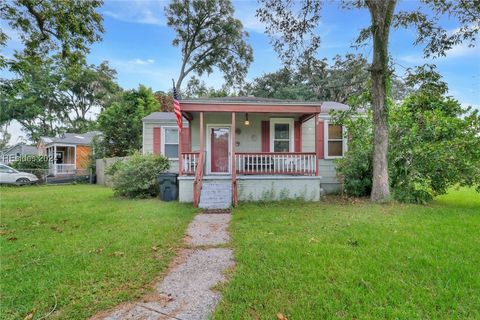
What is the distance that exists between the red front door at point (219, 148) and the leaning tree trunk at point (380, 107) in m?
5.52

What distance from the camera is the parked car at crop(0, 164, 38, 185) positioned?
15.0 meters

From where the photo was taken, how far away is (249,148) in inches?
441

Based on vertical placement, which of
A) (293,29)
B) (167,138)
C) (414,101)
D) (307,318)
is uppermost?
(293,29)

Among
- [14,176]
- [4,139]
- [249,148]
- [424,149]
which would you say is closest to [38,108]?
[14,176]

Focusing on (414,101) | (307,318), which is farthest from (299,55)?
(307,318)

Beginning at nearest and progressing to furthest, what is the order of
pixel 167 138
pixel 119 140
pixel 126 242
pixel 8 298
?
pixel 8 298, pixel 126 242, pixel 167 138, pixel 119 140

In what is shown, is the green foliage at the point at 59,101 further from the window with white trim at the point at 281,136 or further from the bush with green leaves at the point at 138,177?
the window with white trim at the point at 281,136

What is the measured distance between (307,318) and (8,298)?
2.93 m

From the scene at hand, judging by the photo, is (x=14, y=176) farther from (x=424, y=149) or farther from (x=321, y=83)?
(x=321, y=83)

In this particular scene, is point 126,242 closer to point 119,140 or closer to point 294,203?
point 294,203

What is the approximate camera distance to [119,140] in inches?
679

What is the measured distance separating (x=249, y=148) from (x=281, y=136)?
55.9 inches

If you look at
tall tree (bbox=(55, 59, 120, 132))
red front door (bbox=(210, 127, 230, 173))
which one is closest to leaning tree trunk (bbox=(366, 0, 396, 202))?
red front door (bbox=(210, 127, 230, 173))

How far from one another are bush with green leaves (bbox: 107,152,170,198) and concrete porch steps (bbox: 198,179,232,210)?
2118 millimetres
